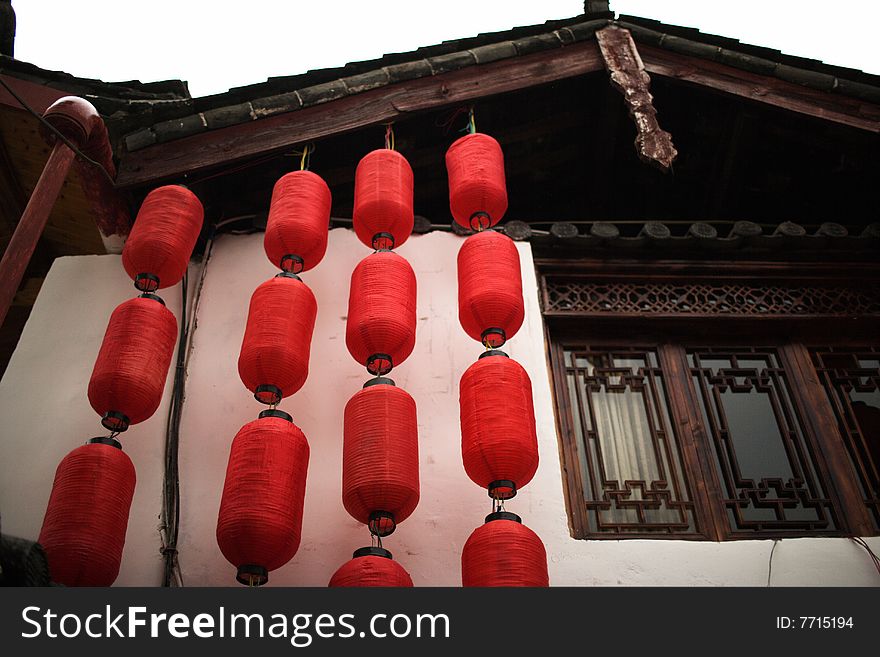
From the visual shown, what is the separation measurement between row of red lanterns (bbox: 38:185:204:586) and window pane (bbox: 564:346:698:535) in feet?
8.37

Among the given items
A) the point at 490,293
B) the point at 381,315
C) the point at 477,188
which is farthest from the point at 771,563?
the point at 477,188

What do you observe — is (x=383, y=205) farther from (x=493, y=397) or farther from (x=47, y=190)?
(x=47, y=190)

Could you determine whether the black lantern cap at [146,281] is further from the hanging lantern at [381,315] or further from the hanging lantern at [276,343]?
the hanging lantern at [381,315]

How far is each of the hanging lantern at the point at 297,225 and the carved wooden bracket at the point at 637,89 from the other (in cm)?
213

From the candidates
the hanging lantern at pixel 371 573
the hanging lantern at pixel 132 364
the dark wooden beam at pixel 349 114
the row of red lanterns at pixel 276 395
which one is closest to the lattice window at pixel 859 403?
the dark wooden beam at pixel 349 114

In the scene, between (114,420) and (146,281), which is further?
(146,281)

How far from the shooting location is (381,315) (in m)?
4.45

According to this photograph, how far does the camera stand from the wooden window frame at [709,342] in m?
4.89

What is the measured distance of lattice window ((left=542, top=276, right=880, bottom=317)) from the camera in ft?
19.0

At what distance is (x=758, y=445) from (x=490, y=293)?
206cm

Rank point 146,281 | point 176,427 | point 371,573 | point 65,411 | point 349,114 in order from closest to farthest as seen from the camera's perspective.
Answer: point 371,573 < point 146,281 < point 176,427 < point 65,411 < point 349,114

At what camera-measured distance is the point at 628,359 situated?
18.6 feet
